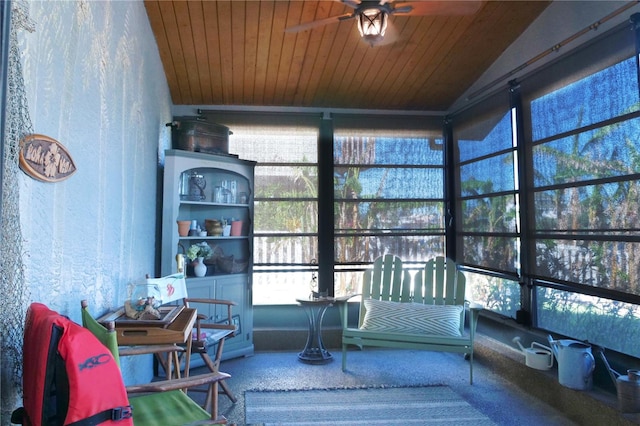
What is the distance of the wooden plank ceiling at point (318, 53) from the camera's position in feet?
12.1

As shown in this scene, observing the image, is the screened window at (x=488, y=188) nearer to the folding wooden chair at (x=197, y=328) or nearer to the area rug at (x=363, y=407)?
the area rug at (x=363, y=407)

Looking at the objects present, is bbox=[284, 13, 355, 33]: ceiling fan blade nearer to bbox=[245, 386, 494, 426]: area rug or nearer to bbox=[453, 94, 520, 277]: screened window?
bbox=[453, 94, 520, 277]: screened window

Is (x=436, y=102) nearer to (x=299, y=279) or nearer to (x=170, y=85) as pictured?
(x=299, y=279)

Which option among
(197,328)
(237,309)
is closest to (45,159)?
(197,328)

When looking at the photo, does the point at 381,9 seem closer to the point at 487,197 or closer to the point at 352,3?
the point at 352,3

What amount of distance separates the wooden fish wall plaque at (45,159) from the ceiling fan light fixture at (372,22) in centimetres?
196

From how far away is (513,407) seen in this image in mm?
3295

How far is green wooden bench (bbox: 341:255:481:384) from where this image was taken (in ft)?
12.4

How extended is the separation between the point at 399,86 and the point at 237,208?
2.23 m

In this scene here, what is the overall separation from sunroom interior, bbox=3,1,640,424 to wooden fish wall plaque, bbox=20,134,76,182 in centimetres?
219

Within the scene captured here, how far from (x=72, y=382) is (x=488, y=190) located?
13.9 ft

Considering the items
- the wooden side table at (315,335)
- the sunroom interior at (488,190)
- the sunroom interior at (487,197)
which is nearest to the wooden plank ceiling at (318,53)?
the sunroom interior at (488,190)

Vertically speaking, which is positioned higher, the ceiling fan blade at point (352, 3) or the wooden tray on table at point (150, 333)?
the ceiling fan blade at point (352, 3)

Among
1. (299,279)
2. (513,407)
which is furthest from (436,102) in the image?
(513,407)
